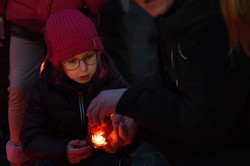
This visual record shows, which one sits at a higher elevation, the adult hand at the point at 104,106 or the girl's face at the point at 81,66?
the adult hand at the point at 104,106

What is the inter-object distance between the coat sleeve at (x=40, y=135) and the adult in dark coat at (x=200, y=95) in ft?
2.12

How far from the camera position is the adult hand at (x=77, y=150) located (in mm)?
1713

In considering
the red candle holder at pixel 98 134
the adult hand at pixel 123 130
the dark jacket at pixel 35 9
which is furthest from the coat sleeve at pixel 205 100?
the dark jacket at pixel 35 9

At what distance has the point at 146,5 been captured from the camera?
129 centimetres

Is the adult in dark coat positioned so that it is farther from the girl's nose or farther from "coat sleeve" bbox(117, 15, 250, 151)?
the girl's nose

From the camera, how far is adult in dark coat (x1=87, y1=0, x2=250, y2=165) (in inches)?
39.3

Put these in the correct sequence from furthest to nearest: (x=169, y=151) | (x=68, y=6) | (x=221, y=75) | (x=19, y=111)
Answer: (x=19, y=111)
(x=68, y=6)
(x=169, y=151)
(x=221, y=75)

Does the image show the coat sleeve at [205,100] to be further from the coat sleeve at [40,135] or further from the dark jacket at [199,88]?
the coat sleeve at [40,135]

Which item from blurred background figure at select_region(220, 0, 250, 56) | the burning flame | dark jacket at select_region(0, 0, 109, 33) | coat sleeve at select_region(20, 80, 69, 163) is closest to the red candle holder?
the burning flame

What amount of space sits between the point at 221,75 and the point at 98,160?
1.13 meters

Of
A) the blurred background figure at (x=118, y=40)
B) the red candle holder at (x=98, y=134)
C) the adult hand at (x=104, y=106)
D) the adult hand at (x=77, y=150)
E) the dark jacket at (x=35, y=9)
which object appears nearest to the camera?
the adult hand at (x=104, y=106)

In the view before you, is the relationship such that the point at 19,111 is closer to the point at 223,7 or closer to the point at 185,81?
the point at 185,81

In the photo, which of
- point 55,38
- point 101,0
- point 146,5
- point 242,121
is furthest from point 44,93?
point 242,121

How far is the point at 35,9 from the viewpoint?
79.7 inches
